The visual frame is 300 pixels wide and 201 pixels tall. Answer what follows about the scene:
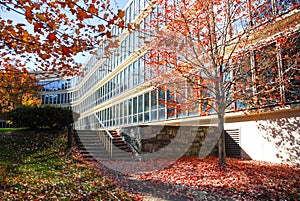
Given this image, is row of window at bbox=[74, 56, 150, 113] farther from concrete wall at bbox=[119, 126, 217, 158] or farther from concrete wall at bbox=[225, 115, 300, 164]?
concrete wall at bbox=[225, 115, 300, 164]

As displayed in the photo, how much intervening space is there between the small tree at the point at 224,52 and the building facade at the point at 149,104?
0.18 m

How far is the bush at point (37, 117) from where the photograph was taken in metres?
12.9

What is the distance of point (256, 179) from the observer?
640cm

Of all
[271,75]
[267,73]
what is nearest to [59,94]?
[267,73]

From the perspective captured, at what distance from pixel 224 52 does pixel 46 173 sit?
256 inches

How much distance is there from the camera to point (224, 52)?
8.27 metres

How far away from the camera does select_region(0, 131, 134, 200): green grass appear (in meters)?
5.18

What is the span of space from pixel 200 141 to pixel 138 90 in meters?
6.82

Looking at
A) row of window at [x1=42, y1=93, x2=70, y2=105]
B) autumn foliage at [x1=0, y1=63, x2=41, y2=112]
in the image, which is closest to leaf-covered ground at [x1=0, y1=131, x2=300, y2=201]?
autumn foliage at [x1=0, y1=63, x2=41, y2=112]

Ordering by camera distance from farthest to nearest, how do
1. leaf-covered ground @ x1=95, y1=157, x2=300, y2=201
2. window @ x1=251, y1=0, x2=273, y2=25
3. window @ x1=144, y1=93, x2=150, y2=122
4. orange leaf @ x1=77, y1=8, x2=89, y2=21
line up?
1. window @ x1=144, y1=93, x2=150, y2=122
2. window @ x1=251, y1=0, x2=273, y2=25
3. leaf-covered ground @ x1=95, y1=157, x2=300, y2=201
4. orange leaf @ x1=77, y1=8, x2=89, y2=21

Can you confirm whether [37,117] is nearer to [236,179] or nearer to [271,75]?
[236,179]

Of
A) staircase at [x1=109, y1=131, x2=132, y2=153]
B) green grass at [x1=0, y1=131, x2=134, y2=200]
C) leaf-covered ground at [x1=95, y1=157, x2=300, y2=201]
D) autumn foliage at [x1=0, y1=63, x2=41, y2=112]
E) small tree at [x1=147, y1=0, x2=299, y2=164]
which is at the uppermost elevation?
small tree at [x1=147, y1=0, x2=299, y2=164]

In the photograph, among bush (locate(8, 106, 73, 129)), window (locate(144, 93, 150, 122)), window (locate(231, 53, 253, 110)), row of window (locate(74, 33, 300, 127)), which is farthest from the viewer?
window (locate(144, 93, 150, 122))

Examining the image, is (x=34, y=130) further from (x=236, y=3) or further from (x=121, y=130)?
(x=236, y=3)
